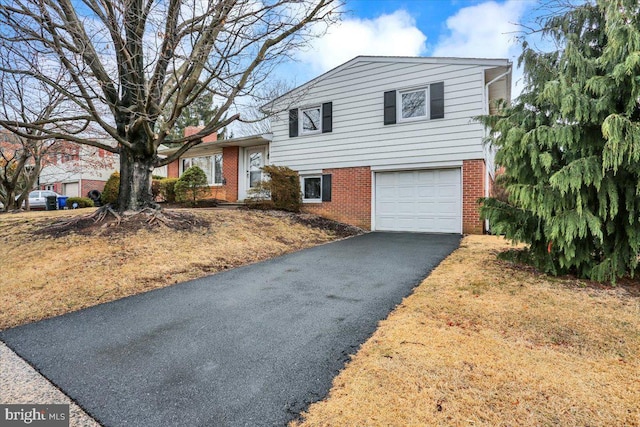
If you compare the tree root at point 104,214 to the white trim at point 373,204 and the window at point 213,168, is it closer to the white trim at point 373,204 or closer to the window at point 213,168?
the white trim at point 373,204

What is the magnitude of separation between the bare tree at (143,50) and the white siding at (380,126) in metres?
2.99

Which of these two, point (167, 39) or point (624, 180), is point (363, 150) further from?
point (624, 180)

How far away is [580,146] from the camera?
4301 millimetres

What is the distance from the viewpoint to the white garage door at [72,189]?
2769cm

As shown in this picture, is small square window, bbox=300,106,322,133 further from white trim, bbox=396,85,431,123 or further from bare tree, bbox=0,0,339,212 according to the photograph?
bare tree, bbox=0,0,339,212

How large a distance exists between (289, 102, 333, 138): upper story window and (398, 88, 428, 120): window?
254cm

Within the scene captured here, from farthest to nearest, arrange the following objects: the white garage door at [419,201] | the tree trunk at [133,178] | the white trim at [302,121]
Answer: the white trim at [302,121]
the white garage door at [419,201]
the tree trunk at [133,178]

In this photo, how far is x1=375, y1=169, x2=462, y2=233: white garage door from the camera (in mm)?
9742

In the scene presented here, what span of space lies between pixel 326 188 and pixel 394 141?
9.38 feet

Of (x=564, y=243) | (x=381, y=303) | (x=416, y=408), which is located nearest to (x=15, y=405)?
(x=416, y=408)

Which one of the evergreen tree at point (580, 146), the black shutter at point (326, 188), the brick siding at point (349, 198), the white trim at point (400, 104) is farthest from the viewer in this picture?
the black shutter at point (326, 188)

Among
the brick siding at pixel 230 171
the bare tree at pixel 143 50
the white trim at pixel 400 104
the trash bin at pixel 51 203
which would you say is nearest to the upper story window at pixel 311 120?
the white trim at pixel 400 104

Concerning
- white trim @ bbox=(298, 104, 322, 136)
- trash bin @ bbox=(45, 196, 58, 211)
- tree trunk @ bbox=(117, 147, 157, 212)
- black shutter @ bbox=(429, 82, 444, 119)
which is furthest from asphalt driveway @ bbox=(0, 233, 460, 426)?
trash bin @ bbox=(45, 196, 58, 211)

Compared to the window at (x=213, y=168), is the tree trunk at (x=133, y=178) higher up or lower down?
lower down
